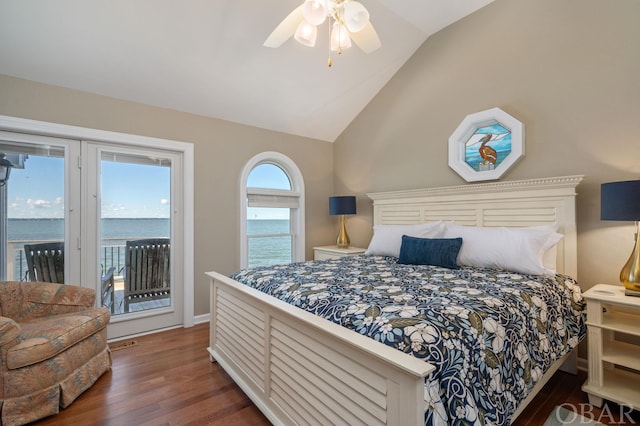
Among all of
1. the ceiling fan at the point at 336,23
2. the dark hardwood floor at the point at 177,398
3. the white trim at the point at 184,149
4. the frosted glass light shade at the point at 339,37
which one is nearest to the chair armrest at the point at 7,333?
the dark hardwood floor at the point at 177,398

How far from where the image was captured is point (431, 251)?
267 cm

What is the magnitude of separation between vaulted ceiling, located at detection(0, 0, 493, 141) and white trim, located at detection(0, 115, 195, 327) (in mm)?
391

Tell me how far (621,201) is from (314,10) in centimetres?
229

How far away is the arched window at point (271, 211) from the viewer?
3973mm

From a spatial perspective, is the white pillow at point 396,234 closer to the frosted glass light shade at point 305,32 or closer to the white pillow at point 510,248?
the white pillow at point 510,248

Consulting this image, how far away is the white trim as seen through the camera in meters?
2.77

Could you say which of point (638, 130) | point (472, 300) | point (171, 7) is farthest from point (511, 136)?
point (171, 7)

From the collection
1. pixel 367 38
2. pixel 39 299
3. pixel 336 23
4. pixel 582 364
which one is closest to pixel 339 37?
pixel 336 23

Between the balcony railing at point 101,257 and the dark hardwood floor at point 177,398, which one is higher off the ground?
the balcony railing at point 101,257

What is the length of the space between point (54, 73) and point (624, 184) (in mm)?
4460

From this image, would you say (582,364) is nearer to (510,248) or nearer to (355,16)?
(510,248)

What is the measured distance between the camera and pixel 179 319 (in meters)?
3.49

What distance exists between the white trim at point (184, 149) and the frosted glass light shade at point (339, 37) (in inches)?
82.0

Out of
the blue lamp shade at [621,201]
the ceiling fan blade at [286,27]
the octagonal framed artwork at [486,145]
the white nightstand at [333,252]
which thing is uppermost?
the ceiling fan blade at [286,27]
